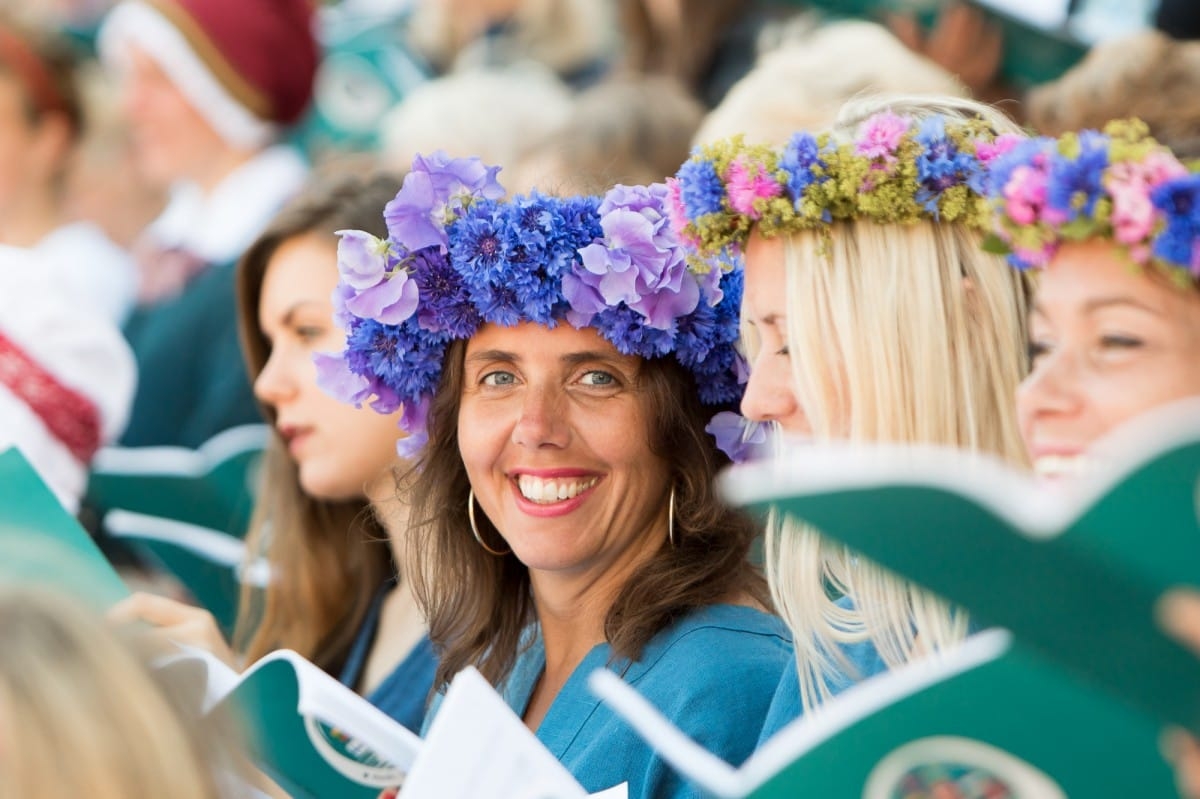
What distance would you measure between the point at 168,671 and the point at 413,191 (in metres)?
1.38

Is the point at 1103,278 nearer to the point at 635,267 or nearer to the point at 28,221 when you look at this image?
the point at 635,267

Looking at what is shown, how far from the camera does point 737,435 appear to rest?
3.09 m

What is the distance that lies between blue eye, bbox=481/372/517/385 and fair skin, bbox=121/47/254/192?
122 inches

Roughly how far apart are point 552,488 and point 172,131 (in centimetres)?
347

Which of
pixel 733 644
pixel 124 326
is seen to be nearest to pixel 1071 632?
pixel 733 644

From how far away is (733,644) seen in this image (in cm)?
288

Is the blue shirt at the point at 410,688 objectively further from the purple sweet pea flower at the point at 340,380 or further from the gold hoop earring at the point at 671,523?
the gold hoop earring at the point at 671,523

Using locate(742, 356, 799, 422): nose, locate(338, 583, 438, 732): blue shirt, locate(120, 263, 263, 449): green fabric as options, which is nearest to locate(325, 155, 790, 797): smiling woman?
locate(742, 356, 799, 422): nose

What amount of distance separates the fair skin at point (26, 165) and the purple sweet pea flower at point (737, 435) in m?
3.50

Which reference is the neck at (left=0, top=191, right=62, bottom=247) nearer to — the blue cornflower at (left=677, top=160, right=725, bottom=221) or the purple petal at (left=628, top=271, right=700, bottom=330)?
the purple petal at (left=628, top=271, right=700, bottom=330)

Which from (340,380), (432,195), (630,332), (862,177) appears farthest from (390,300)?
(862,177)

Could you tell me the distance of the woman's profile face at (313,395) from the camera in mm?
4055

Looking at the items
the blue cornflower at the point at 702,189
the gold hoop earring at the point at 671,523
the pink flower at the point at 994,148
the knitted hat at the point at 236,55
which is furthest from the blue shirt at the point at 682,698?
the knitted hat at the point at 236,55

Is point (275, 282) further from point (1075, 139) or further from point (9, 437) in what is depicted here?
point (1075, 139)
